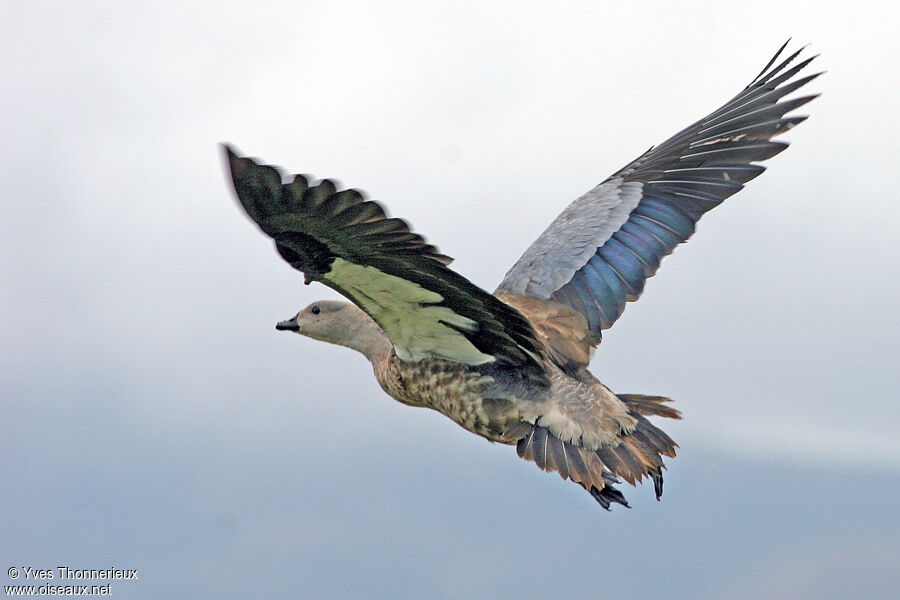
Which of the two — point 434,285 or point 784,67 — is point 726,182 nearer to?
point 784,67

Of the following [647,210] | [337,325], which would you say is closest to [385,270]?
[337,325]

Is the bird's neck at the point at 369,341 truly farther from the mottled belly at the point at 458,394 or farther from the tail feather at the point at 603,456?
the tail feather at the point at 603,456

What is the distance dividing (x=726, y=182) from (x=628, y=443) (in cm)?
261

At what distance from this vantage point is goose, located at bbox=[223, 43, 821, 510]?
666 centimetres

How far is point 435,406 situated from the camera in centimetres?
851

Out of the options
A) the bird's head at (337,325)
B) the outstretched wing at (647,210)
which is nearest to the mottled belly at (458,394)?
the bird's head at (337,325)

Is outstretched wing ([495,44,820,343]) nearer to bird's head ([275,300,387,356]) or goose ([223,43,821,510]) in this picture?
goose ([223,43,821,510])

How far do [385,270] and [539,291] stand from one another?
2120 mm

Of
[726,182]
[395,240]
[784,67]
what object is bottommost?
[395,240]

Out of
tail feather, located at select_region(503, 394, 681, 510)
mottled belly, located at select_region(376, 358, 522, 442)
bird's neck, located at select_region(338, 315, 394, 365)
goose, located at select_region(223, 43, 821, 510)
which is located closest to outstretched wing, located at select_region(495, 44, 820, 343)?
goose, located at select_region(223, 43, 821, 510)

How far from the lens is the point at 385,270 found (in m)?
7.15

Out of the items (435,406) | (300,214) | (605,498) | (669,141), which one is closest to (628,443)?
(605,498)

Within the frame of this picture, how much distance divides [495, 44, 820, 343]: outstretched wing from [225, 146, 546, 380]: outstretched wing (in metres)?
1.07

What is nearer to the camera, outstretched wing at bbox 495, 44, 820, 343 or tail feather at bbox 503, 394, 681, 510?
tail feather at bbox 503, 394, 681, 510
